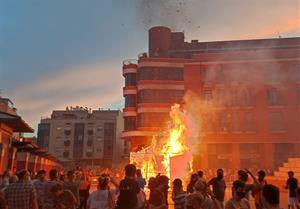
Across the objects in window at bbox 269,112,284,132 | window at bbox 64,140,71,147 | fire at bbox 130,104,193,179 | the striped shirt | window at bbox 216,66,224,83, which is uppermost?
window at bbox 216,66,224,83

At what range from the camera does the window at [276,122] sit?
1647 inches

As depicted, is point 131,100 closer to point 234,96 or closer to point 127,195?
point 234,96

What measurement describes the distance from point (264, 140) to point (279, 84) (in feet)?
22.5

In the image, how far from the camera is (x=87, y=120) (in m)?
80.6

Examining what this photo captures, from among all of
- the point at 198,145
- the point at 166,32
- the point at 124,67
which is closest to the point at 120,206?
the point at 198,145

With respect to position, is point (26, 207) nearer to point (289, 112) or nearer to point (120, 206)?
point (120, 206)

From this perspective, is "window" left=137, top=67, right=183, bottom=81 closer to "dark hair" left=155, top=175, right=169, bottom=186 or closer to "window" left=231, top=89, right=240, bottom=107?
"window" left=231, top=89, right=240, bottom=107

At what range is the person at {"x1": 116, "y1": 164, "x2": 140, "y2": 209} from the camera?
5750 millimetres

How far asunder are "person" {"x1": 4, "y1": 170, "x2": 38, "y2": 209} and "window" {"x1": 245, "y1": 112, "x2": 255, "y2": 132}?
38.5 m

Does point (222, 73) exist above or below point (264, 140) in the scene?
above

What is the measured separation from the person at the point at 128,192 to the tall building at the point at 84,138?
71996mm

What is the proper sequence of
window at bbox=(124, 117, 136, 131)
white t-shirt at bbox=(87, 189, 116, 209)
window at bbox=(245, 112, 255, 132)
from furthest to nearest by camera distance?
window at bbox=(124, 117, 136, 131)
window at bbox=(245, 112, 255, 132)
white t-shirt at bbox=(87, 189, 116, 209)

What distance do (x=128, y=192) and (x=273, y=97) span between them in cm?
3976

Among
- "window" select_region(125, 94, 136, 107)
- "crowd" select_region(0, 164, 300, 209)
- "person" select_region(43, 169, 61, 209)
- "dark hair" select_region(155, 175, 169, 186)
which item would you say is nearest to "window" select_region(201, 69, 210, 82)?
"window" select_region(125, 94, 136, 107)
